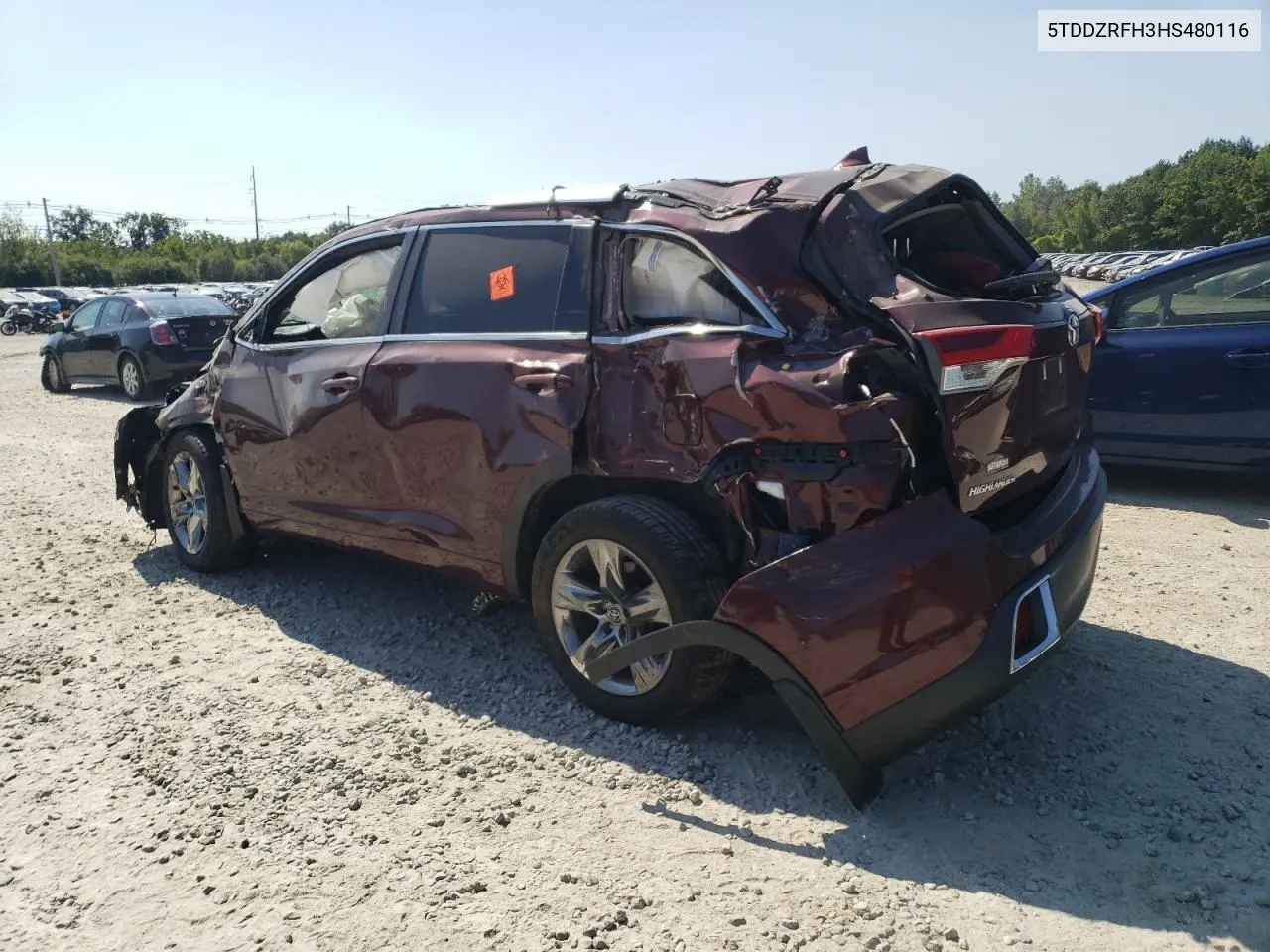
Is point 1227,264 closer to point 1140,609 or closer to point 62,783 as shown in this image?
point 1140,609

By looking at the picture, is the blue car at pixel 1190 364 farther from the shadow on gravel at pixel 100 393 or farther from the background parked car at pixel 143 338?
the shadow on gravel at pixel 100 393

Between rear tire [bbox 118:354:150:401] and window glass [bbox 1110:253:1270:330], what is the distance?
41.1 ft

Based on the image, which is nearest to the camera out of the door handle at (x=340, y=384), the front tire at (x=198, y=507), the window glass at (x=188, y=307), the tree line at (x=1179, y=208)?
the door handle at (x=340, y=384)

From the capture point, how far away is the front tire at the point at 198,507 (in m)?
5.51

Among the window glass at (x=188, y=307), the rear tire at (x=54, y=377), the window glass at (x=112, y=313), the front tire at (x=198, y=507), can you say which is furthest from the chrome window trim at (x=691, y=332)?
the rear tire at (x=54, y=377)

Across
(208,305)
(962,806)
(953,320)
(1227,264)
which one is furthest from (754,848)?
(208,305)

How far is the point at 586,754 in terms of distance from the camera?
356cm

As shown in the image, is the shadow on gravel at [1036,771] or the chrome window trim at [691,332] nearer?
the shadow on gravel at [1036,771]

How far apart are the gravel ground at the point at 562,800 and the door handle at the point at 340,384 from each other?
1.16 meters

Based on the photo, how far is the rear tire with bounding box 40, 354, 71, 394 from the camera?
15.9m

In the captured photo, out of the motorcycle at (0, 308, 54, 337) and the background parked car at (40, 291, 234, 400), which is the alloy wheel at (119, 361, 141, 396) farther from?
the motorcycle at (0, 308, 54, 337)

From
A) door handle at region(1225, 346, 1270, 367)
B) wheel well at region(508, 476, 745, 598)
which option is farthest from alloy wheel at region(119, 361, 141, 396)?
door handle at region(1225, 346, 1270, 367)

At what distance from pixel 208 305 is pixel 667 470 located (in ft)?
41.9

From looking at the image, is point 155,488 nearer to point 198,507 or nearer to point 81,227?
point 198,507
